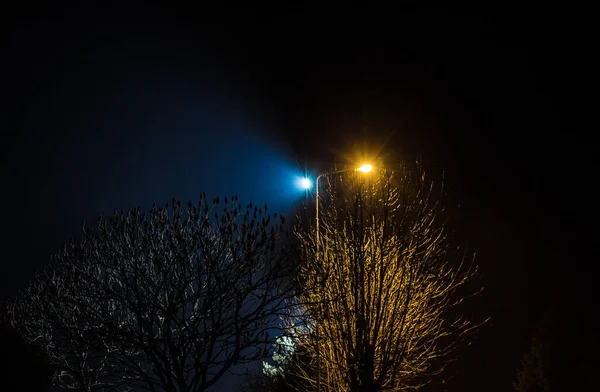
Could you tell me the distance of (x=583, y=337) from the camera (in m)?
13.5

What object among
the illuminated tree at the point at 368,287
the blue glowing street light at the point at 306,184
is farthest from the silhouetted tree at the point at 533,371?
the blue glowing street light at the point at 306,184

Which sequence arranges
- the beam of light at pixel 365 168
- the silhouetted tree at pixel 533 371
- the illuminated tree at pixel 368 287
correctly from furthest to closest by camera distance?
the silhouetted tree at pixel 533 371
the illuminated tree at pixel 368 287
the beam of light at pixel 365 168

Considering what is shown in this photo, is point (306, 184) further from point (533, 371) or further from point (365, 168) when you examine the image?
point (533, 371)

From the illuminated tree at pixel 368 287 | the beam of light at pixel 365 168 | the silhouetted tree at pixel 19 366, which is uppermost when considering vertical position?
the beam of light at pixel 365 168

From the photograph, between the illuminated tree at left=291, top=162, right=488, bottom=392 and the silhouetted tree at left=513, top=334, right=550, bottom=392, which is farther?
the silhouetted tree at left=513, top=334, right=550, bottom=392

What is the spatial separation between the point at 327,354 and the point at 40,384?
777cm

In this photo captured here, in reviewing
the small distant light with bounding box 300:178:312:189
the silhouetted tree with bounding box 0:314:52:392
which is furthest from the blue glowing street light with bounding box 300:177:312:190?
the silhouetted tree with bounding box 0:314:52:392

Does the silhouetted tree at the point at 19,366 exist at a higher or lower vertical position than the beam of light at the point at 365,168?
lower

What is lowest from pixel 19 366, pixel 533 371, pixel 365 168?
pixel 19 366

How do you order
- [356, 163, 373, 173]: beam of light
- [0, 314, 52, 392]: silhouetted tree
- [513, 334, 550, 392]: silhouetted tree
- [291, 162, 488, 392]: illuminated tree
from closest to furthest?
[356, 163, 373, 173]: beam of light → [291, 162, 488, 392]: illuminated tree → [0, 314, 52, 392]: silhouetted tree → [513, 334, 550, 392]: silhouetted tree

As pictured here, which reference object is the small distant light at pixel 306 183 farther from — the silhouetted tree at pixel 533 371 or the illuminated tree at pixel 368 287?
the silhouetted tree at pixel 533 371

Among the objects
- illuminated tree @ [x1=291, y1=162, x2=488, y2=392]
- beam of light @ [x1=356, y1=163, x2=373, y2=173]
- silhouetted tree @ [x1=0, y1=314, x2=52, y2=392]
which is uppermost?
beam of light @ [x1=356, y1=163, x2=373, y2=173]

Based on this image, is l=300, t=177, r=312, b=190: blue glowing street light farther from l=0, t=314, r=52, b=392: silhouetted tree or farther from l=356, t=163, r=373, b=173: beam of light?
l=0, t=314, r=52, b=392: silhouetted tree

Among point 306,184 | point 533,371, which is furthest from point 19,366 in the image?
point 533,371
